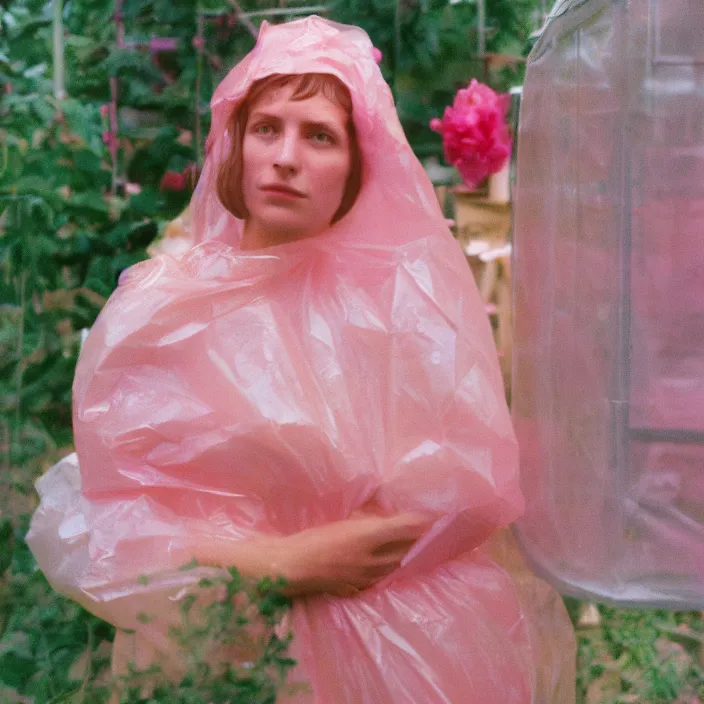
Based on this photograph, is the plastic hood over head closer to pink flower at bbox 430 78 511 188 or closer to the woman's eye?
the woman's eye

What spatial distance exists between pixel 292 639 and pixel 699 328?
22.5 inches

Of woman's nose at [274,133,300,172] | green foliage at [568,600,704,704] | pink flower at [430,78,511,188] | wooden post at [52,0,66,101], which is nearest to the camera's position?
woman's nose at [274,133,300,172]

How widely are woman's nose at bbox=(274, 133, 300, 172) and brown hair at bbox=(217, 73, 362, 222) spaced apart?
0.05 meters

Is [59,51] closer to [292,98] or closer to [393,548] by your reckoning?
[292,98]

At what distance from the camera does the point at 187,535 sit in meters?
0.98

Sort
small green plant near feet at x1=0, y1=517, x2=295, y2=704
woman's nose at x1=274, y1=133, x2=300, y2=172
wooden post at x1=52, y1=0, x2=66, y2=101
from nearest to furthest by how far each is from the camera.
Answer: small green plant near feet at x1=0, y1=517, x2=295, y2=704 → woman's nose at x1=274, y1=133, x2=300, y2=172 → wooden post at x1=52, y1=0, x2=66, y2=101

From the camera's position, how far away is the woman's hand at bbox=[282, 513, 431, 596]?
97cm

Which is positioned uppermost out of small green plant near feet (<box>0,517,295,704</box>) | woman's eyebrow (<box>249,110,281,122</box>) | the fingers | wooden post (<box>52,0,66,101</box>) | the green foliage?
wooden post (<box>52,0,66,101</box>)

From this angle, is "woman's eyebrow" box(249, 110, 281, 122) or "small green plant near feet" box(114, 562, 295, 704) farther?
"woman's eyebrow" box(249, 110, 281, 122)

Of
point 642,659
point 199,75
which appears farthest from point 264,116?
point 642,659

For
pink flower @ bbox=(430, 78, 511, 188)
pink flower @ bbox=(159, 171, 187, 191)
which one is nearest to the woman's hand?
pink flower @ bbox=(430, 78, 511, 188)

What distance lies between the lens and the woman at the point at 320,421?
3.20ft

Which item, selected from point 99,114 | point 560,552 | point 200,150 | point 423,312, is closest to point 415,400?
point 423,312

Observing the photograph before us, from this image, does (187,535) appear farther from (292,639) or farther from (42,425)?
(42,425)
